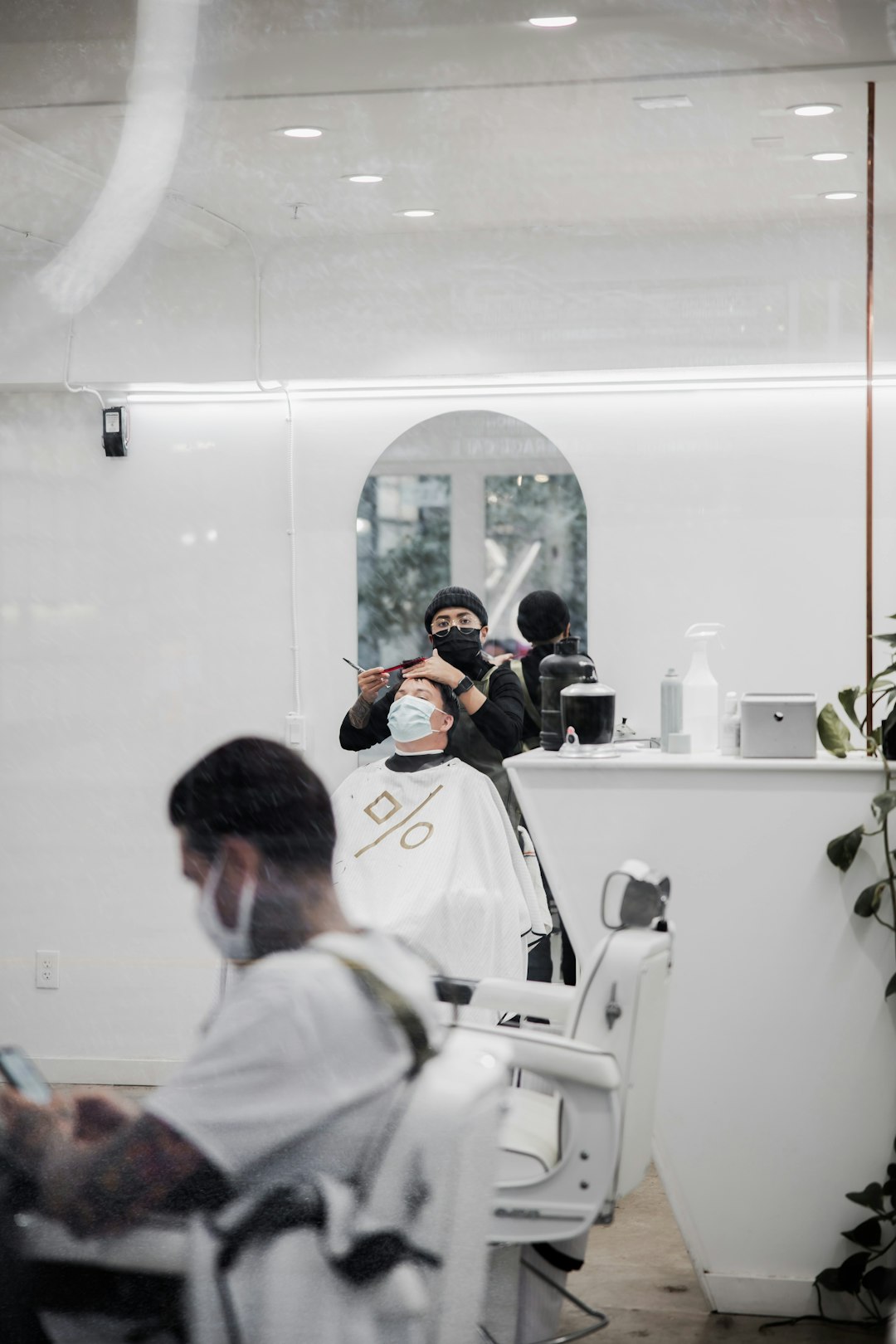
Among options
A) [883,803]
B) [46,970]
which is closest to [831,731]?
[883,803]

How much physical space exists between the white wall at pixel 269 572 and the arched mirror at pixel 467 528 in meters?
0.03

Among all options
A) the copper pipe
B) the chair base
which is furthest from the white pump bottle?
the chair base

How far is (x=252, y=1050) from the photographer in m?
2.20

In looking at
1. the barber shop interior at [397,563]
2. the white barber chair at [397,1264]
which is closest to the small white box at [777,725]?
the barber shop interior at [397,563]

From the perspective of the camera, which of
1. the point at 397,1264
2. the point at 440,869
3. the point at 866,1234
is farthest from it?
the point at 866,1234

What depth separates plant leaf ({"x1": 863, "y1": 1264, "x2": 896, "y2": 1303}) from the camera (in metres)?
2.34

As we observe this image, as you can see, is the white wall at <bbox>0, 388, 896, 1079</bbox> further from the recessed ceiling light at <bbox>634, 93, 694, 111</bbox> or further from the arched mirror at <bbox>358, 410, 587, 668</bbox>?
the recessed ceiling light at <bbox>634, 93, 694, 111</bbox>

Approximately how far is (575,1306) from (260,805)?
3.12 ft

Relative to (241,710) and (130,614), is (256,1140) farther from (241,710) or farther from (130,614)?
(130,614)

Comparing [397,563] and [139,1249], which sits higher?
[397,563]

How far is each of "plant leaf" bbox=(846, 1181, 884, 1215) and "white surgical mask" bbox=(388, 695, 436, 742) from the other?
1133 mm

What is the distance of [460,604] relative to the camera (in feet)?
7.39

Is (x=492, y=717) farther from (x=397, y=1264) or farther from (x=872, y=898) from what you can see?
(x=397, y=1264)

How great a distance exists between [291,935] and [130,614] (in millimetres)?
592
